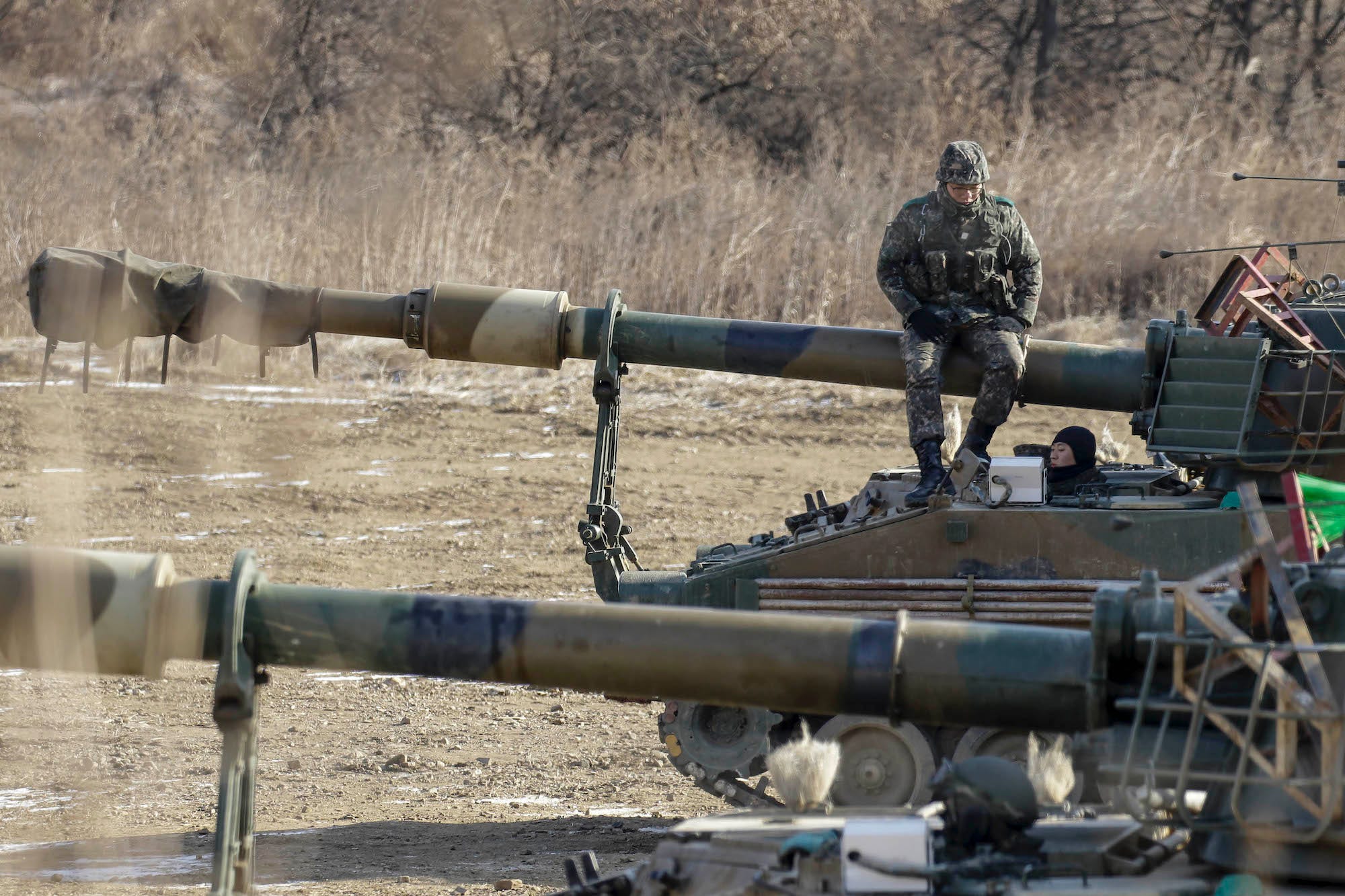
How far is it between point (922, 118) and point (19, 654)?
18.6 m

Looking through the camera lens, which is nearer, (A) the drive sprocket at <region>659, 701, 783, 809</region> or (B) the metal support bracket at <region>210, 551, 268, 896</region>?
(B) the metal support bracket at <region>210, 551, 268, 896</region>

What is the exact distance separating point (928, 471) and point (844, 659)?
353cm

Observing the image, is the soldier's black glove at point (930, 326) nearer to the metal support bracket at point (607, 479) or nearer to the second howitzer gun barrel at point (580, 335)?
the second howitzer gun barrel at point (580, 335)

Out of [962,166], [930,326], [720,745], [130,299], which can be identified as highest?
[962,166]

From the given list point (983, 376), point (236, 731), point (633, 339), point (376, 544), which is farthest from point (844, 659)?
point (376, 544)

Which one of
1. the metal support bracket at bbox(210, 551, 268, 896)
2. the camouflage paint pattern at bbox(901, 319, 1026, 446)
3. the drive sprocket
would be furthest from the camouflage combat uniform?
the metal support bracket at bbox(210, 551, 268, 896)

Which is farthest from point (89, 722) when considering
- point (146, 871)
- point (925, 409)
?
point (925, 409)

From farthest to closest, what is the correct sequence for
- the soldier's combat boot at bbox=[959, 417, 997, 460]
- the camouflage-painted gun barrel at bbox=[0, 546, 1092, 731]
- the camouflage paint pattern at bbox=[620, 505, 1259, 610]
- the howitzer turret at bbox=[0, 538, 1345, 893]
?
the soldier's combat boot at bbox=[959, 417, 997, 460], the camouflage paint pattern at bbox=[620, 505, 1259, 610], the camouflage-painted gun barrel at bbox=[0, 546, 1092, 731], the howitzer turret at bbox=[0, 538, 1345, 893]

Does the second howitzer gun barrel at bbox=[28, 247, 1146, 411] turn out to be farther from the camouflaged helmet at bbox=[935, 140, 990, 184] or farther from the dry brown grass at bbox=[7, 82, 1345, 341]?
A: the dry brown grass at bbox=[7, 82, 1345, 341]

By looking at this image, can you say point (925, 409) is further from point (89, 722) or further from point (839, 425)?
point (839, 425)

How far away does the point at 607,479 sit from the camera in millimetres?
8891

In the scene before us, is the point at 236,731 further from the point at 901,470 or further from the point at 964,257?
the point at 964,257

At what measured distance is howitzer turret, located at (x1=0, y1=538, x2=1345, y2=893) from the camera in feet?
14.5

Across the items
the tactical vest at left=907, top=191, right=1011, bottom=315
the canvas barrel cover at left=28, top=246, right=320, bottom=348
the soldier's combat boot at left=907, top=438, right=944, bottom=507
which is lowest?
the soldier's combat boot at left=907, top=438, right=944, bottom=507
